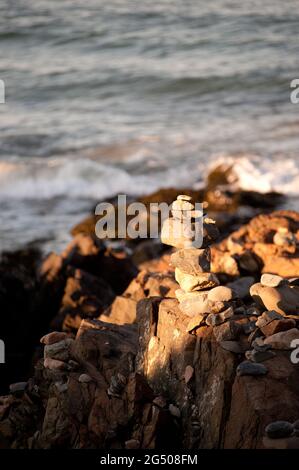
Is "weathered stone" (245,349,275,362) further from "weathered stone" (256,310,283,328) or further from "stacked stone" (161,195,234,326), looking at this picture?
"stacked stone" (161,195,234,326)

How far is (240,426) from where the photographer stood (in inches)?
366

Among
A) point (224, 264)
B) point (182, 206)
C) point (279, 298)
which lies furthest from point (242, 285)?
point (182, 206)

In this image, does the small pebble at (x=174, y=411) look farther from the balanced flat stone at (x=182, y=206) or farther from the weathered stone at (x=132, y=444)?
the balanced flat stone at (x=182, y=206)

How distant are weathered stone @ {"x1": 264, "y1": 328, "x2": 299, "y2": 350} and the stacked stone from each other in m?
0.72

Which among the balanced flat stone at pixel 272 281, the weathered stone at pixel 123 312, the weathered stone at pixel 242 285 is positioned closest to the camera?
the balanced flat stone at pixel 272 281

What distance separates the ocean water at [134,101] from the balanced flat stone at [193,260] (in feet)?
41.0

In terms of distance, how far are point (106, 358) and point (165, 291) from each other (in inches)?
99.1

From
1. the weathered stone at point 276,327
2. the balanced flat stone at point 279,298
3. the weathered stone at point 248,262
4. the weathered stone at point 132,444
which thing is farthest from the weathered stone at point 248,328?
the weathered stone at point 248,262

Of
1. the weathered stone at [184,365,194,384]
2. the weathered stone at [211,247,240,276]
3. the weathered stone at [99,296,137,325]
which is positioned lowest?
the weathered stone at [99,296,137,325]

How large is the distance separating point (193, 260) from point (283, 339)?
5.11ft

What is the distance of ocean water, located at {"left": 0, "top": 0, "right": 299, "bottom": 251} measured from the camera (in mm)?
28484

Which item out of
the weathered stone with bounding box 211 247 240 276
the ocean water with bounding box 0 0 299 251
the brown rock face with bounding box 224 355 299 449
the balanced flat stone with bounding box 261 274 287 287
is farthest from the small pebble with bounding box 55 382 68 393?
the ocean water with bounding box 0 0 299 251

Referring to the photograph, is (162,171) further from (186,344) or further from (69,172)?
(186,344)

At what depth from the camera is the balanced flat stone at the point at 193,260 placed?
10.7 metres
